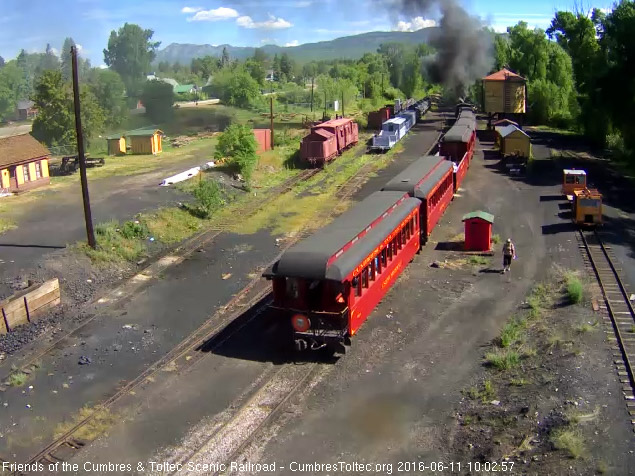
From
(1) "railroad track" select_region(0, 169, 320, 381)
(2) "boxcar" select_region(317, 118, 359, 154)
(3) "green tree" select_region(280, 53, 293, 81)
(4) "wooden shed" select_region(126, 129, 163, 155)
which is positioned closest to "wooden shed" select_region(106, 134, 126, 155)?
(4) "wooden shed" select_region(126, 129, 163, 155)

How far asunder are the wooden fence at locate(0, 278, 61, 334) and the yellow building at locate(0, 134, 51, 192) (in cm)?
1765

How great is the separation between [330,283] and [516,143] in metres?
33.4

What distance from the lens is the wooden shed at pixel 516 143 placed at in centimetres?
4425

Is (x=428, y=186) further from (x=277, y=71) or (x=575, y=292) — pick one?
(x=277, y=71)

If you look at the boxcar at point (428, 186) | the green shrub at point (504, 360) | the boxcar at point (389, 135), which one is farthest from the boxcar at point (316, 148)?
the green shrub at point (504, 360)

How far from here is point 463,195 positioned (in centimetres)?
3494

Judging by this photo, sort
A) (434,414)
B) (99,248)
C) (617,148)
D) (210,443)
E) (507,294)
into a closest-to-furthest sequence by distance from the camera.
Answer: (210,443), (434,414), (507,294), (99,248), (617,148)

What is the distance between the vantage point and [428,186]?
25.3m

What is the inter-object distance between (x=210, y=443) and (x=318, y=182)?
92.7 ft

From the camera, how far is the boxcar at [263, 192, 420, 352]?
15414mm

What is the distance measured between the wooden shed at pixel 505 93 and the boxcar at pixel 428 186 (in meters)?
31.0

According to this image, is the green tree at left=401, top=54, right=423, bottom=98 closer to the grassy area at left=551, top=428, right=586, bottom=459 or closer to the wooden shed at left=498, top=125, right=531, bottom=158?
the wooden shed at left=498, top=125, right=531, bottom=158

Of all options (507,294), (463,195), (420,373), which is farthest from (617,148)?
(420,373)

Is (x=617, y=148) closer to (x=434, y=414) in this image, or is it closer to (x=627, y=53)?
(x=627, y=53)
